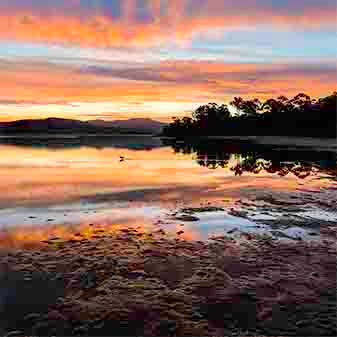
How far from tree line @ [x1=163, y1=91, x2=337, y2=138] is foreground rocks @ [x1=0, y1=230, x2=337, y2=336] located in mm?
77941

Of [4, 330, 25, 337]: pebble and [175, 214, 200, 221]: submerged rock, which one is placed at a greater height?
[175, 214, 200, 221]: submerged rock

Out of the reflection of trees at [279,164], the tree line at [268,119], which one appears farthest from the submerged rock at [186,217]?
the tree line at [268,119]

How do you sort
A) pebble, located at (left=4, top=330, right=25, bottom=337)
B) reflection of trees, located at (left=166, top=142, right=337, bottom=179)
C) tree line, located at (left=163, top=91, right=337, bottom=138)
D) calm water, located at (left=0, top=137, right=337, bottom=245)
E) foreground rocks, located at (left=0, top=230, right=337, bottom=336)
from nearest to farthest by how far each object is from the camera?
pebble, located at (left=4, top=330, right=25, bottom=337)
foreground rocks, located at (left=0, top=230, right=337, bottom=336)
calm water, located at (left=0, top=137, right=337, bottom=245)
reflection of trees, located at (left=166, top=142, right=337, bottom=179)
tree line, located at (left=163, top=91, right=337, bottom=138)

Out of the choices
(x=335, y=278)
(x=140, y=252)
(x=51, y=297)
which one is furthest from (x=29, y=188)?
(x=335, y=278)

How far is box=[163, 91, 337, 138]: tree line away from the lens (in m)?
90.4

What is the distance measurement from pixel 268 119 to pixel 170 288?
11989 centimetres

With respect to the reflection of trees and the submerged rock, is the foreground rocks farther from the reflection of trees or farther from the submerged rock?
the reflection of trees

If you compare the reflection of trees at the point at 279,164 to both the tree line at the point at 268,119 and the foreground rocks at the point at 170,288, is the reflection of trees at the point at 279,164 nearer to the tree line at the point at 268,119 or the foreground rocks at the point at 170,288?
the foreground rocks at the point at 170,288

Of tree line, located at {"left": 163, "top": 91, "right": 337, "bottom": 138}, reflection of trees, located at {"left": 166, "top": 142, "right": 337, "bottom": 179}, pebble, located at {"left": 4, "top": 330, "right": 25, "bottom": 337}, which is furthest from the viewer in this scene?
tree line, located at {"left": 163, "top": 91, "right": 337, "bottom": 138}

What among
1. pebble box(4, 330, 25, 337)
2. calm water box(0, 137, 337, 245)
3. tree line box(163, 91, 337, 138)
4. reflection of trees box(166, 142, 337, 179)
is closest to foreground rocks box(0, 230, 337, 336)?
pebble box(4, 330, 25, 337)

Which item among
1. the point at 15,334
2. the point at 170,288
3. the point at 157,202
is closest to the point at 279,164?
the point at 157,202

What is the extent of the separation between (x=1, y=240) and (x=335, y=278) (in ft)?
23.6

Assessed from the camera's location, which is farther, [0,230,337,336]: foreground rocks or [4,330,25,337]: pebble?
[0,230,337,336]: foreground rocks

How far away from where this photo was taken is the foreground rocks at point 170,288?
5.11 meters
